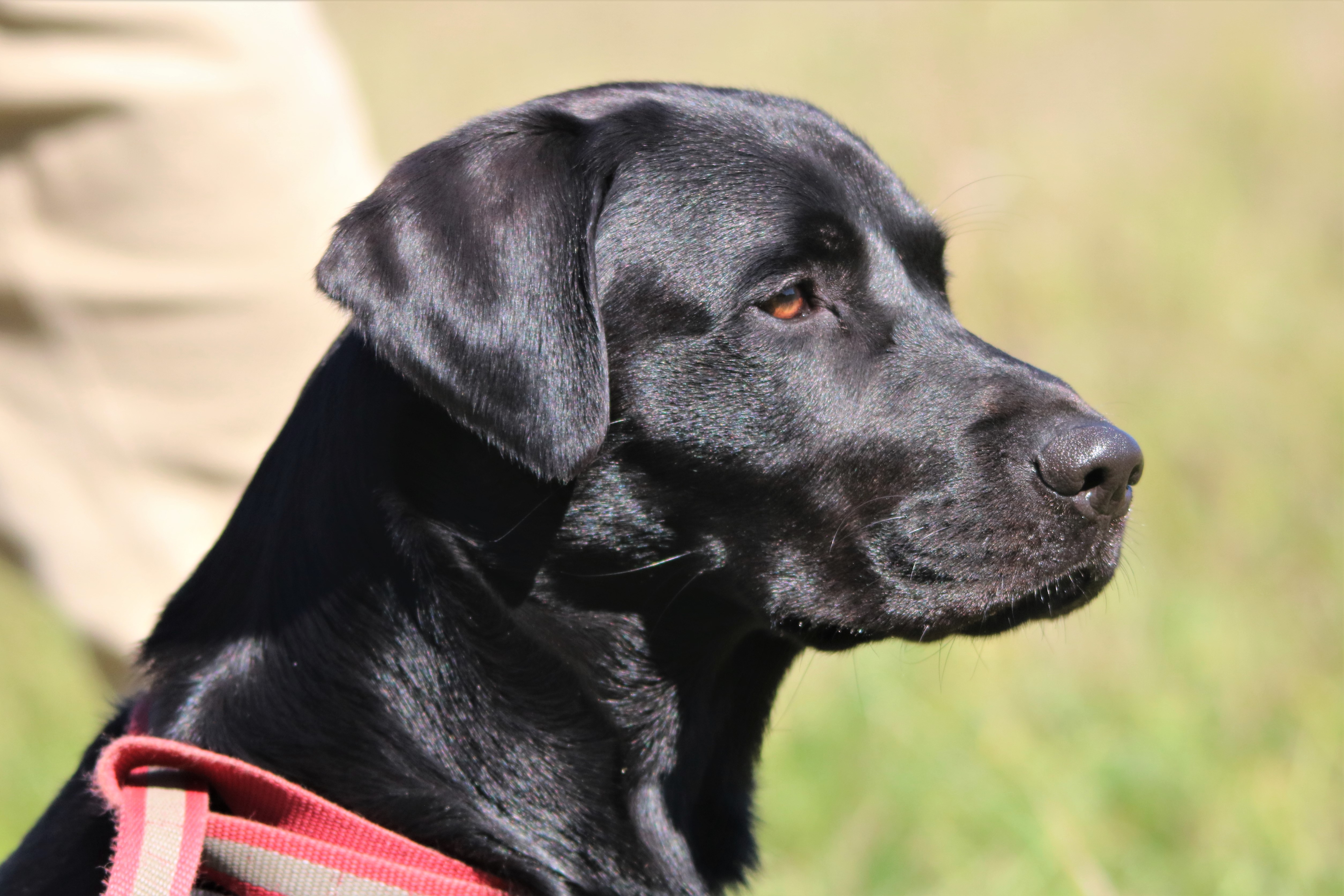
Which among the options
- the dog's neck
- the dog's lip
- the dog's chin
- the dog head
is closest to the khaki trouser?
the dog's neck

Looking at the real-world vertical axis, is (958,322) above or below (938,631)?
above

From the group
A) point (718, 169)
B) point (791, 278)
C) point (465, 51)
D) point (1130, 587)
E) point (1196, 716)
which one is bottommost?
point (1196, 716)

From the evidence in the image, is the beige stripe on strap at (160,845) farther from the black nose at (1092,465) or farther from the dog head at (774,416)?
the black nose at (1092,465)

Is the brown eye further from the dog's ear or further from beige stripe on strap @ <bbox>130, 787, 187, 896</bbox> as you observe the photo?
beige stripe on strap @ <bbox>130, 787, 187, 896</bbox>

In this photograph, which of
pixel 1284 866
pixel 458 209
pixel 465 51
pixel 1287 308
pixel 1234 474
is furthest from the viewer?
pixel 465 51

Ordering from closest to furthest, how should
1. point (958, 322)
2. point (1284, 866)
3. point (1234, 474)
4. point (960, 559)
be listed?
point (960, 559), point (958, 322), point (1284, 866), point (1234, 474)

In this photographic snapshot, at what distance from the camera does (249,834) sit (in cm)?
181

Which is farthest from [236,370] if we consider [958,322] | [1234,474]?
[1234,474]

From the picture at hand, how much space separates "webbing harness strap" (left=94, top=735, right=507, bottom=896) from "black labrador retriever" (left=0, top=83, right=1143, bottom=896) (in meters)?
0.08

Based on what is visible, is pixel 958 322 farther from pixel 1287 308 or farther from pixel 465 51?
pixel 465 51

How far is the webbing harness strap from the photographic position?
5.77 feet

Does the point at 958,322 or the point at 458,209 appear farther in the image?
the point at 958,322

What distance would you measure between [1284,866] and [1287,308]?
2.64 meters

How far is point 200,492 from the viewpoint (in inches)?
128
